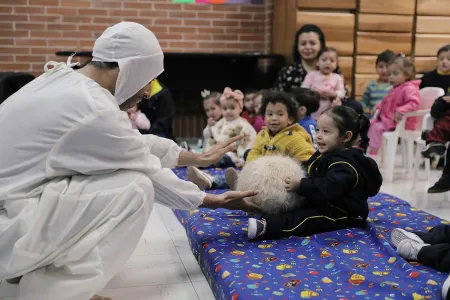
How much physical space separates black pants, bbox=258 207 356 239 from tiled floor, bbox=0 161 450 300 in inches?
14.3

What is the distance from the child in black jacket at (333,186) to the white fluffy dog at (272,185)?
35 mm

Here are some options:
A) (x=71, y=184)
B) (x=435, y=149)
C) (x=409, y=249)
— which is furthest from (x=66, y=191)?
(x=435, y=149)

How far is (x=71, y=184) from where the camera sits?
153 centimetres

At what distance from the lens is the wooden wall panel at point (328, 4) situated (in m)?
4.84

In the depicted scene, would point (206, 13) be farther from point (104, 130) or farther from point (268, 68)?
point (104, 130)

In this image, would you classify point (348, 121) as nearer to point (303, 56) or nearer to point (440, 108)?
point (440, 108)

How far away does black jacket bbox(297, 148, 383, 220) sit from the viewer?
6.79 feet

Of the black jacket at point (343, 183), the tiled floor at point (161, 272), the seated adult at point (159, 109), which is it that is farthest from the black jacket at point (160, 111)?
the black jacket at point (343, 183)

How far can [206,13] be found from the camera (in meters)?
5.47

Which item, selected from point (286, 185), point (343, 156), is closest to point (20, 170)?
point (286, 185)

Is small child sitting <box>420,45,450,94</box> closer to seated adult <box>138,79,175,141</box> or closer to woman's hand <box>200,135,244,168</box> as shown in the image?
seated adult <box>138,79,175,141</box>

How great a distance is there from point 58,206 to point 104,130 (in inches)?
10.9

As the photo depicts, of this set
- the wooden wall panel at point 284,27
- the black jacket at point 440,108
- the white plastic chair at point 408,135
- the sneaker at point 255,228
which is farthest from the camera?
the wooden wall panel at point 284,27

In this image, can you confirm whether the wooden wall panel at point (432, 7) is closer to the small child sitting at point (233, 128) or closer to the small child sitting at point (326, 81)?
the small child sitting at point (326, 81)
